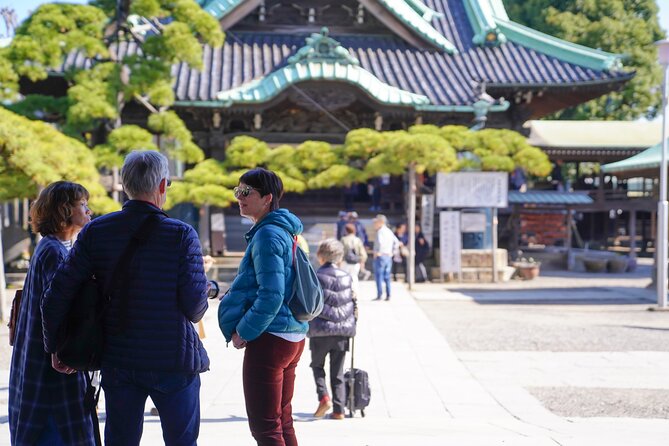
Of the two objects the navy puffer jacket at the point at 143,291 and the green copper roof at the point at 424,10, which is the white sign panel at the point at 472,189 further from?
the navy puffer jacket at the point at 143,291

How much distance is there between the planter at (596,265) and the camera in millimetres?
23234

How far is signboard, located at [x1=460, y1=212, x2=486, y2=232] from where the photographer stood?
18.4 metres

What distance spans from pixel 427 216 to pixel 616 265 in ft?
27.2

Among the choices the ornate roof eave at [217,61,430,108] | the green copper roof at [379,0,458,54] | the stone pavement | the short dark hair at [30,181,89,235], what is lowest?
the stone pavement

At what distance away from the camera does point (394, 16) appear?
63.2 ft

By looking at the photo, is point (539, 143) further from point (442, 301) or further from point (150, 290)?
point (150, 290)

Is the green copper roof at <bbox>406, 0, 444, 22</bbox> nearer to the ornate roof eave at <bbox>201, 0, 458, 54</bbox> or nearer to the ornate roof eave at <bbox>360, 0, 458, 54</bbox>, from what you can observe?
the ornate roof eave at <bbox>201, 0, 458, 54</bbox>

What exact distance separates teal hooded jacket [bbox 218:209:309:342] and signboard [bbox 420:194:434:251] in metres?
14.8

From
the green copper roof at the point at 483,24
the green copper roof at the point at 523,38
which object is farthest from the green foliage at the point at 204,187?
the green copper roof at the point at 523,38

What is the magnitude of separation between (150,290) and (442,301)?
1210 centimetres

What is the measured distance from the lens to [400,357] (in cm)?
854

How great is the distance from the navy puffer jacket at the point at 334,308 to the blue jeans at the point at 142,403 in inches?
96.4

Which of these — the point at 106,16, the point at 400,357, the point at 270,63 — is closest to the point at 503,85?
the point at 270,63

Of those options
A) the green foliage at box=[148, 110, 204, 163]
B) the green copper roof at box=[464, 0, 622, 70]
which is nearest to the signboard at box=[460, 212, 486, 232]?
the green copper roof at box=[464, 0, 622, 70]
